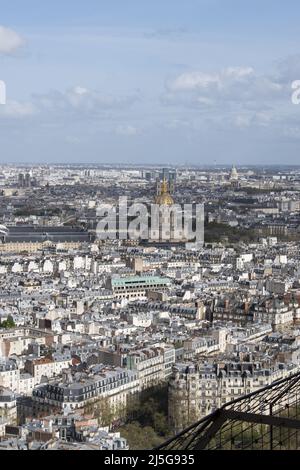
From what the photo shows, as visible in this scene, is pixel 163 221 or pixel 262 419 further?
pixel 163 221

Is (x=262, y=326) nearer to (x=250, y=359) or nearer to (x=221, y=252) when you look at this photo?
(x=250, y=359)

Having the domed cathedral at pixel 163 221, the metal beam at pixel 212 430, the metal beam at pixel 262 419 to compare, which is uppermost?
the metal beam at pixel 262 419

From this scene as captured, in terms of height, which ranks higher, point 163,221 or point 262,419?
point 262,419

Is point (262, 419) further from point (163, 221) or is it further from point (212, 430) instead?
point (163, 221)

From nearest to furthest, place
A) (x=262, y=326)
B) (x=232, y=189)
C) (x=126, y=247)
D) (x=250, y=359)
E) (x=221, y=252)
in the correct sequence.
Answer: (x=250, y=359) < (x=262, y=326) < (x=221, y=252) < (x=126, y=247) < (x=232, y=189)

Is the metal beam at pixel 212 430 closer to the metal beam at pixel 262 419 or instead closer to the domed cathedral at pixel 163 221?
the metal beam at pixel 262 419

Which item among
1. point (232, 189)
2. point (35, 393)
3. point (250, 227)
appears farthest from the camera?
point (232, 189)

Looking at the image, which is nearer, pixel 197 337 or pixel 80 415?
pixel 80 415

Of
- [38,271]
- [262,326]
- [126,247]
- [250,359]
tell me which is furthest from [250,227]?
[250,359]

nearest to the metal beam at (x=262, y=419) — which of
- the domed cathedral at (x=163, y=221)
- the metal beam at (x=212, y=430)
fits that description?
the metal beam at (x=212, y=430)

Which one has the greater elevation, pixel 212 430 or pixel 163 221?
pixel 212 430

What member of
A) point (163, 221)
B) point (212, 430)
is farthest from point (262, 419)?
point (163, 221)
